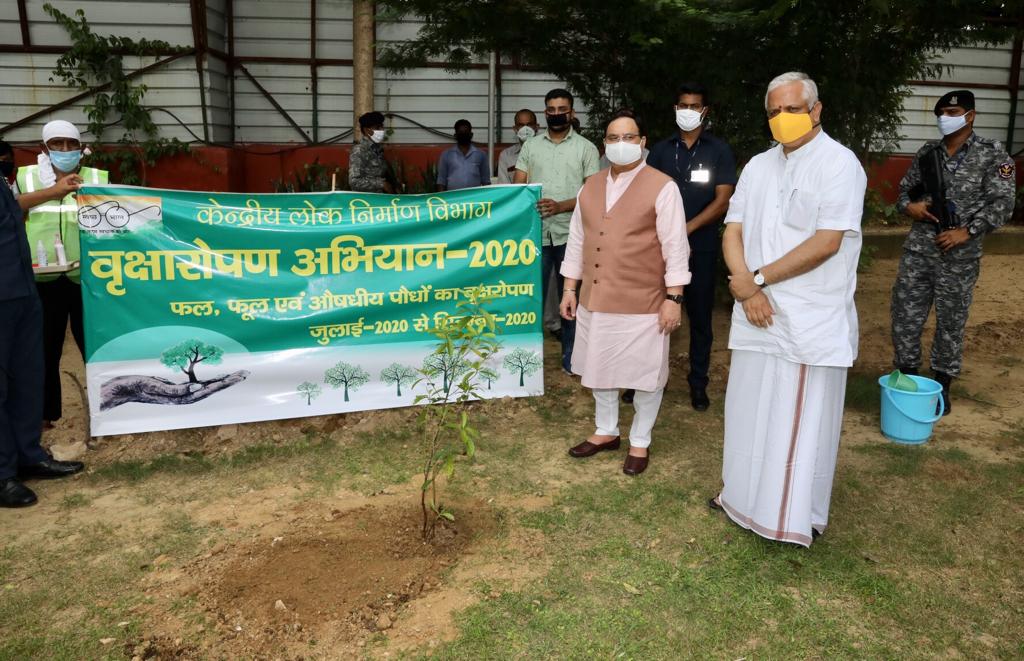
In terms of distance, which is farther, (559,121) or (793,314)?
(559,121)

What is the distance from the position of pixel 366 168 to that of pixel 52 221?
2.79 meters

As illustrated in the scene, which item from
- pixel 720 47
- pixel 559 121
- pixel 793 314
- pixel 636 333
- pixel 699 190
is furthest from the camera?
pixel 720 47

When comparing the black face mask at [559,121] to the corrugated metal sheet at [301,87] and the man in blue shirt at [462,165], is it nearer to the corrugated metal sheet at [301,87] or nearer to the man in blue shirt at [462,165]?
the man in blue shirt at [462,165]

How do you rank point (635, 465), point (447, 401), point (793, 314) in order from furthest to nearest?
point (447, 401), point (635, 465), point (793, 314)

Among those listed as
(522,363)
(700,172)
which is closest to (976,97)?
(700,172)

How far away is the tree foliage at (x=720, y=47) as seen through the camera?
563cm

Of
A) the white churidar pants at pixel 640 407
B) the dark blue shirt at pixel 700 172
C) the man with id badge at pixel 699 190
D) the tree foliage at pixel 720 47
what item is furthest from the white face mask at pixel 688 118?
the white churidar pants at pixel 640 407

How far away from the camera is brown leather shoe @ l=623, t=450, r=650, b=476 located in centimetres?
421

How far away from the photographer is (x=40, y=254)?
439cm

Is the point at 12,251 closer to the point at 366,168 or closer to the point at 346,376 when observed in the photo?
the point at 346,376

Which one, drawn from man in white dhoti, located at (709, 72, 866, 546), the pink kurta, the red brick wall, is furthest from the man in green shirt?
the red brick wall

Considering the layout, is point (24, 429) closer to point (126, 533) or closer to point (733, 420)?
point (126, 533)

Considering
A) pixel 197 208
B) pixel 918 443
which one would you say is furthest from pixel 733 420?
pixel 197 208

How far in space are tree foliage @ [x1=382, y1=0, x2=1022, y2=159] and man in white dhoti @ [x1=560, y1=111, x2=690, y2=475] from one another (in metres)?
1.59
